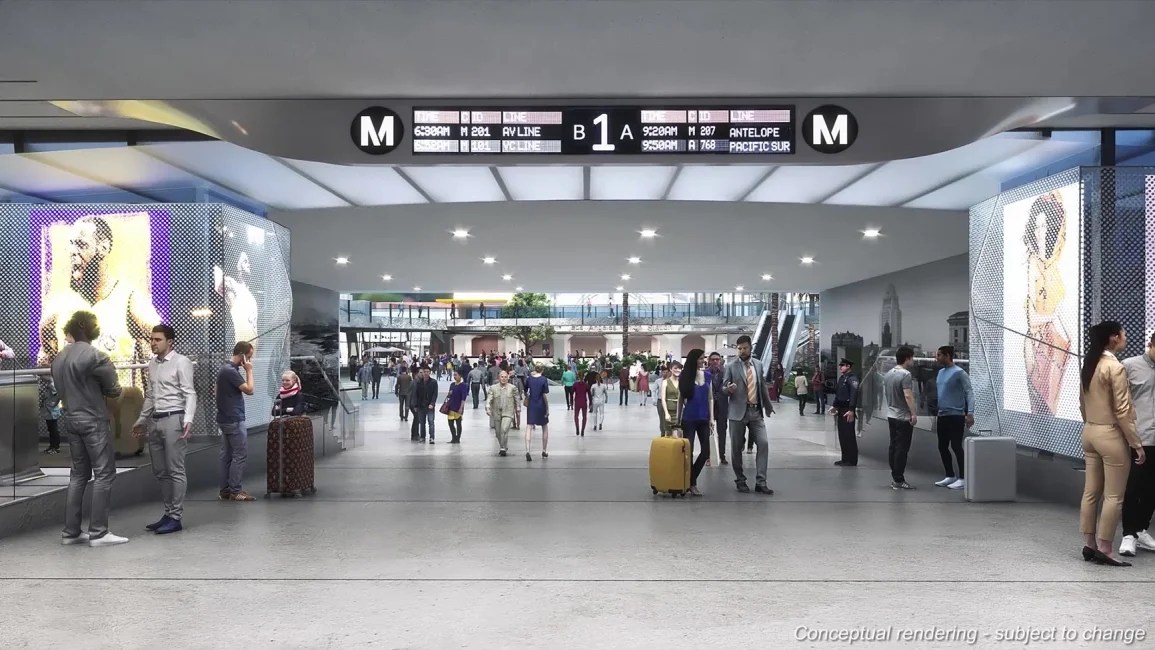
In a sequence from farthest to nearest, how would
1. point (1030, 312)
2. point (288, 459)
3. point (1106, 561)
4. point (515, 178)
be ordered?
1. point (515, 178)
2. point (1030, 312)
3. point (288, 459)
4. point (1106, 561)

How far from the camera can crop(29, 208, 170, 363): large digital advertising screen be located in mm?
10945

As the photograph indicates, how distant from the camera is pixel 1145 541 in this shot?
641 cm

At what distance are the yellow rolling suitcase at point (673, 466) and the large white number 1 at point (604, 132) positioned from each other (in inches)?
133

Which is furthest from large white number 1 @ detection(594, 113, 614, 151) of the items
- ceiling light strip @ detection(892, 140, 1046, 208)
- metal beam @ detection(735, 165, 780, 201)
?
ceiling light strip @ detection(892, 140, 1046, 208)

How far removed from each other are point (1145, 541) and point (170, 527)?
795 centimetres

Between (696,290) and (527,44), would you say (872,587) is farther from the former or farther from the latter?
(696,290)

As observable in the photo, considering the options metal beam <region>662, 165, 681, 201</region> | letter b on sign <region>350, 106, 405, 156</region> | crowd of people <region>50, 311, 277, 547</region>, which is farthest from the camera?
metal beam <region>662, 165, 681, 201</region>

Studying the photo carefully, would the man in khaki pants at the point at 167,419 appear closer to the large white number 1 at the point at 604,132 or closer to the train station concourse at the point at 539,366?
the train station concourse at the point at 539,366

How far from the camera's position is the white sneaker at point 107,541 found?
6684 mm

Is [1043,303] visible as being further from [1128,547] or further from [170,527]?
[170,527]

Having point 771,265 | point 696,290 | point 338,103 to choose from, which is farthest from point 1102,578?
point 696,290

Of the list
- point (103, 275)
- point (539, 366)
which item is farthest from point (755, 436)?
point (103, 275)

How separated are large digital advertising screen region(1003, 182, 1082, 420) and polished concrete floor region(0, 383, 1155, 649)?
1.51 metres

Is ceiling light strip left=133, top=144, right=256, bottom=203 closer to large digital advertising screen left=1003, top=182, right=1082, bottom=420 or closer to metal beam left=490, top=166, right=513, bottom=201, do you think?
metal beam left=490, top=166, right=513, bottom=201
